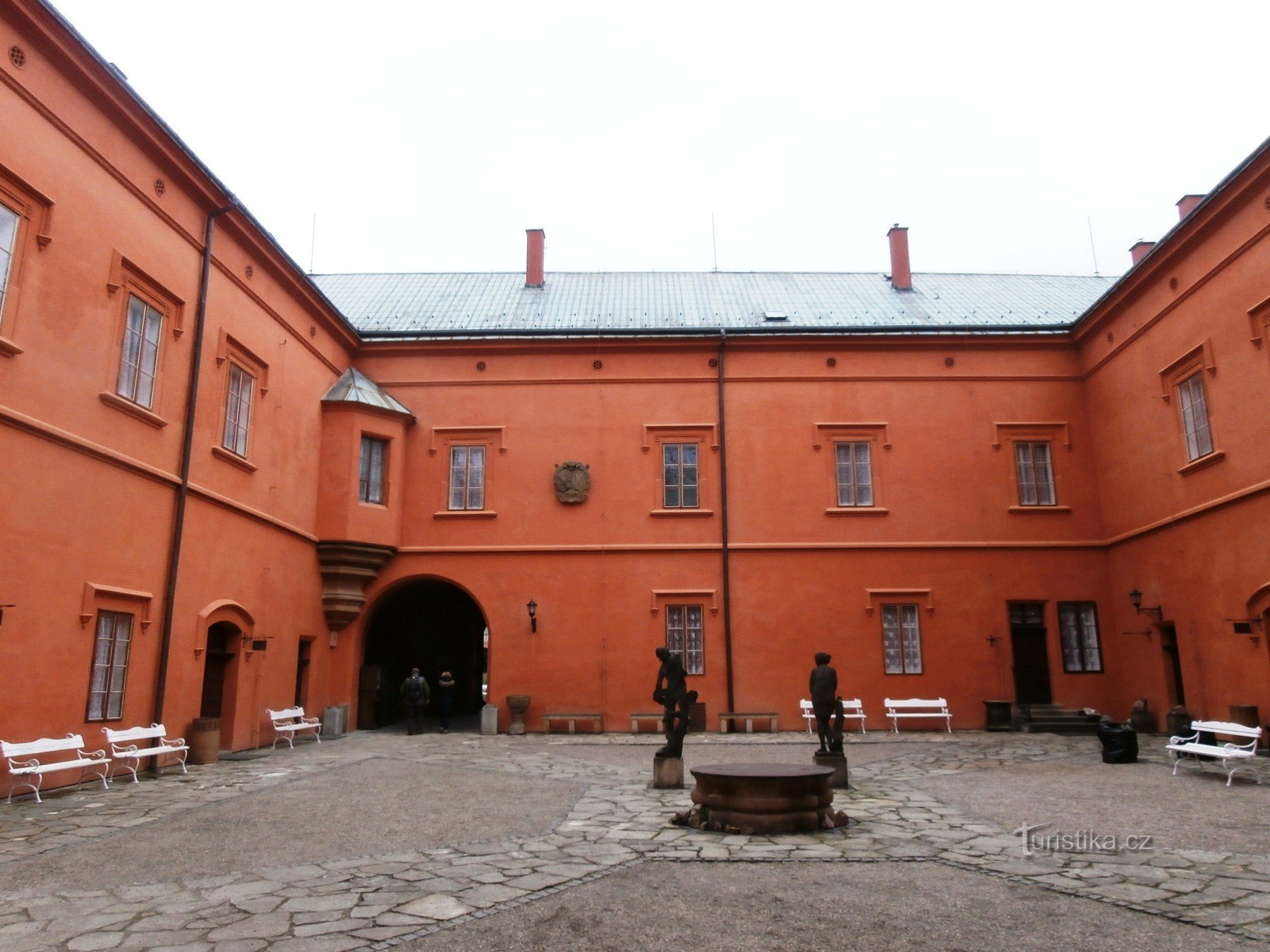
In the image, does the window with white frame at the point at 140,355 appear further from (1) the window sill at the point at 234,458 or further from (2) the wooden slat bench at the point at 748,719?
(2) the wooden slat bench at the point at 748,719

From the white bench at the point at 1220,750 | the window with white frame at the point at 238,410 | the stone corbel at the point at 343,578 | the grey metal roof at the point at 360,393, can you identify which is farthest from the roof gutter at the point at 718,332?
the white bench at the point at 1220,750

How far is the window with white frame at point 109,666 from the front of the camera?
37.1ft

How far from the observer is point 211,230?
1419cm

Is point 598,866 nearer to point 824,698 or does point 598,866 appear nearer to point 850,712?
point 824,698

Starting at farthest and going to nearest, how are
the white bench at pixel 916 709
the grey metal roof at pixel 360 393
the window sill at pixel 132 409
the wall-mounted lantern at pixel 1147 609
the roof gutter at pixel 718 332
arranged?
the roof gutter at pixel 718 332 → the grey metal roof at pixel 360 393 → the white bench at pixel 916 709 → the wall-mounted lantern at pixel 1147 609 → the window sill at pixel 132 409

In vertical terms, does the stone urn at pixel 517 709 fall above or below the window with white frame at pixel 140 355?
below

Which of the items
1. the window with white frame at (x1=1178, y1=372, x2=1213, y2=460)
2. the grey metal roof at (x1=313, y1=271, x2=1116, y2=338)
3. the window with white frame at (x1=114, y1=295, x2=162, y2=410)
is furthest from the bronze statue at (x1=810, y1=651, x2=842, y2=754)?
the grey metal roof at (x1=313, y1=271, x2=1116, y2=338)

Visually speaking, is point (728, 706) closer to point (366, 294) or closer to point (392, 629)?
point (392, 629)

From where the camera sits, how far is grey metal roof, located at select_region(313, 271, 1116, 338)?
21094mm

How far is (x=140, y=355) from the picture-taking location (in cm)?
1243

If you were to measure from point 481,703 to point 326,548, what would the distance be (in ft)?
30.0

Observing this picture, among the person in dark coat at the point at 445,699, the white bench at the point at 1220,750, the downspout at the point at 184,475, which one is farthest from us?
the person in dark coat at the point at 445,699

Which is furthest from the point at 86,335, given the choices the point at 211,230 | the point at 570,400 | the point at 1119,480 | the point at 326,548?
the point at 1119,480

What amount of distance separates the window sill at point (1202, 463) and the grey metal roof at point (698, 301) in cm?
517
